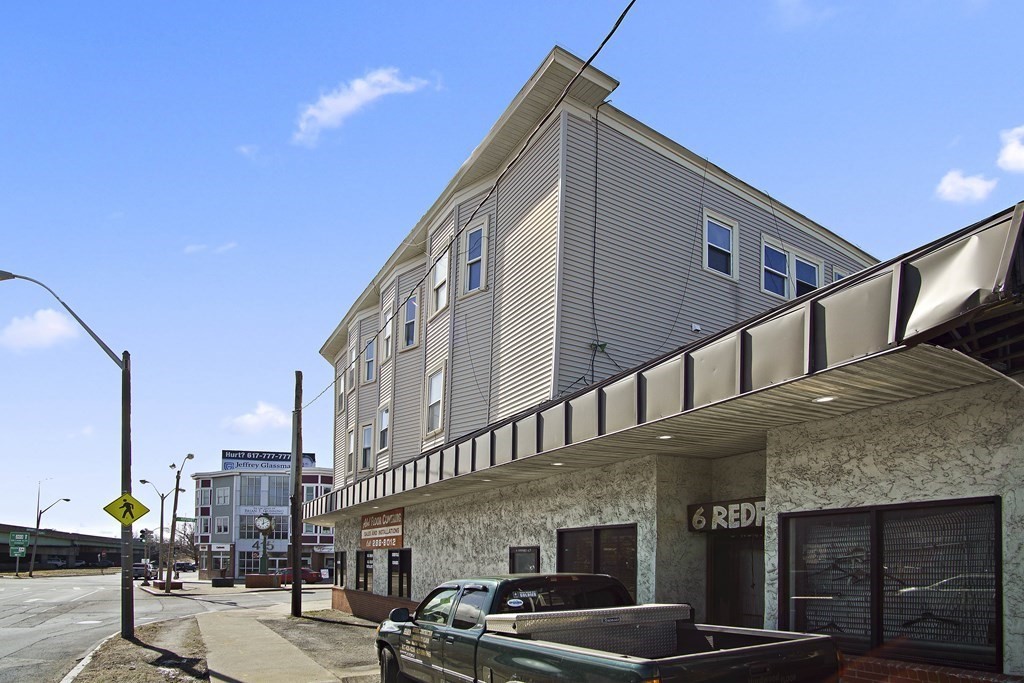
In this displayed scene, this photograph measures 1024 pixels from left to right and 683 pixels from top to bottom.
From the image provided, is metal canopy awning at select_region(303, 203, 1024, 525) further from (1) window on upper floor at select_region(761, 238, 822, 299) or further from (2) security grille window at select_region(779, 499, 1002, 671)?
(1) window on upper floor at select_region(761, 238, 822, 299)

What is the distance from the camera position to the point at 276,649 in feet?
54.3

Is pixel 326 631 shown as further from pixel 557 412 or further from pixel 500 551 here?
pixel 557 412

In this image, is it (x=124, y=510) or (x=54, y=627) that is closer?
(x=124, y=510)

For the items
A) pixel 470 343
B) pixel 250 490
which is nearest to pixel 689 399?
pixel 470 343

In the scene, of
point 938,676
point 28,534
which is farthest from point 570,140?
point 28,534

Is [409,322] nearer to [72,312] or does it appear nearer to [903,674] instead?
[72,312]

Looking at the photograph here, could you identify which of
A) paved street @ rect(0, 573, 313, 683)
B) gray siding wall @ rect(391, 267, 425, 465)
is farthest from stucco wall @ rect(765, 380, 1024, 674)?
gray siding wall @ rect(391, 267, 425, 465)

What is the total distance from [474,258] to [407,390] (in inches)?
233

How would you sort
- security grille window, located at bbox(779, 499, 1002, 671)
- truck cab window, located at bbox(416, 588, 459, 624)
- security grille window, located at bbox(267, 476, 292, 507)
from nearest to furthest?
security grille window, located at bbox(779, 499, 1002, 671), truck cab window, located at bbox(416, 588, 459, 624), security grille window, located at bbox(267, 476, 292, 507)

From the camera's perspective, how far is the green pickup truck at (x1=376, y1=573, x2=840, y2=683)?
540 centimetres

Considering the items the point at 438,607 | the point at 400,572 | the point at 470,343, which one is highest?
the point at 470,343

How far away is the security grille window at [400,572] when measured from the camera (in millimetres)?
21547

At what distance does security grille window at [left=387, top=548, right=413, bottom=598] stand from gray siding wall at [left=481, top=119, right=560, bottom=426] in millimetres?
6187

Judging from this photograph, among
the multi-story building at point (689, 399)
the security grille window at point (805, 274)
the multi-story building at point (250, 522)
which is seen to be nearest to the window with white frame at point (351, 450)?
the multi-story building at point (689, 399)
